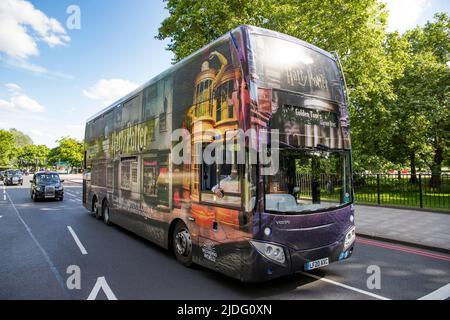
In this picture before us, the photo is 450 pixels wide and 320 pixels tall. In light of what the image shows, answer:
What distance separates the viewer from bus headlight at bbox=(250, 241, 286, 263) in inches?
160

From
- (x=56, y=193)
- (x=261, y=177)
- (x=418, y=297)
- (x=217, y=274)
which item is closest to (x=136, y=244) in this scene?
(x=217, y=274)

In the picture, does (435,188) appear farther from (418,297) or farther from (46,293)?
(46,293)

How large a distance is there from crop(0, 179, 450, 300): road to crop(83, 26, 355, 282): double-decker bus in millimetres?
420

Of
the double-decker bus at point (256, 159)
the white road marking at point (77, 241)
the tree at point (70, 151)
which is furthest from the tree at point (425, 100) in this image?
the tree at point (70, 151)

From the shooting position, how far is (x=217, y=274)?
5320 millimetres

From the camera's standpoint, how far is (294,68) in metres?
4.83

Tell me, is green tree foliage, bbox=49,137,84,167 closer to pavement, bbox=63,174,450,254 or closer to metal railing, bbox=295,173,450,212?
metal railing, bbox=295,173,450,212

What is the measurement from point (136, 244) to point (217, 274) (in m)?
3.18

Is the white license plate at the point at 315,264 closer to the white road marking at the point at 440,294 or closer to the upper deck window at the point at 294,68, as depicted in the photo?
the white road marking at the point at 440,294

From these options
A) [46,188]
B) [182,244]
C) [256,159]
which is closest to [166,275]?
[182,244]

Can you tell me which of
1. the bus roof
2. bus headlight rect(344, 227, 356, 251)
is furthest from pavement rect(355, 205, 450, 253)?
the bus roof

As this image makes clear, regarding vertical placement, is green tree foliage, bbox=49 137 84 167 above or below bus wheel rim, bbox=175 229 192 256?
above

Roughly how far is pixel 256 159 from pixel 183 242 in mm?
2661

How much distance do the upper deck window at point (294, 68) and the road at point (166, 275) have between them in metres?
3.12
